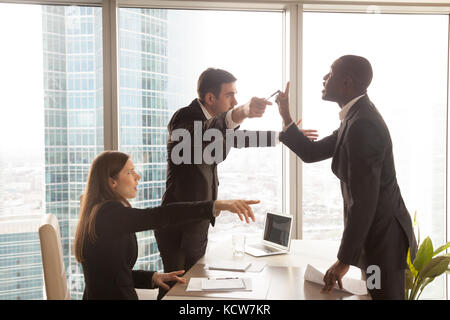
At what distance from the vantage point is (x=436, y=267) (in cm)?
225

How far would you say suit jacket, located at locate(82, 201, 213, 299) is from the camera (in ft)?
4.94

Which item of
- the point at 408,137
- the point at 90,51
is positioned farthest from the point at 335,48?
the point at 90,51

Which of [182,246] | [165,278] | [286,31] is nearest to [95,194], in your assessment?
[165,278]

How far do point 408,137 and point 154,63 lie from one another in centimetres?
225

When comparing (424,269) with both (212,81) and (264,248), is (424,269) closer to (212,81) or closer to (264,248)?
(264,248)

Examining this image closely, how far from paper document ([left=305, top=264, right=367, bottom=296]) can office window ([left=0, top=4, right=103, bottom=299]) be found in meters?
2.09

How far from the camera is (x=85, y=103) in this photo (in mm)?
3010

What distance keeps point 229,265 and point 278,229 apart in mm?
474

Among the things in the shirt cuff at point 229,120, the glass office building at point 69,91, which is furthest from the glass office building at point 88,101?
the shirt cuff at point 229,120

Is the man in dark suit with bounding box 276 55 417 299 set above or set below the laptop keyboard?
above

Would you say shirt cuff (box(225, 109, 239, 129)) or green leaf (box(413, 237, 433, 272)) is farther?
green leaf (box(413, 237, 433, 272))

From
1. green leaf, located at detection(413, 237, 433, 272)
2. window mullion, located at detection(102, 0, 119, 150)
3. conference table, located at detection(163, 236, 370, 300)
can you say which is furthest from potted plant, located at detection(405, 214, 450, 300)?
window mullion, located at detection(102, 0, 119, 150)

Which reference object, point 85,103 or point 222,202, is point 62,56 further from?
point 222,202

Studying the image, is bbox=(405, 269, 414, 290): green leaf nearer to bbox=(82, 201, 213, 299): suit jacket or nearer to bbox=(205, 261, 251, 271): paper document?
bbox=(205, 261, 251, 271): paper document
